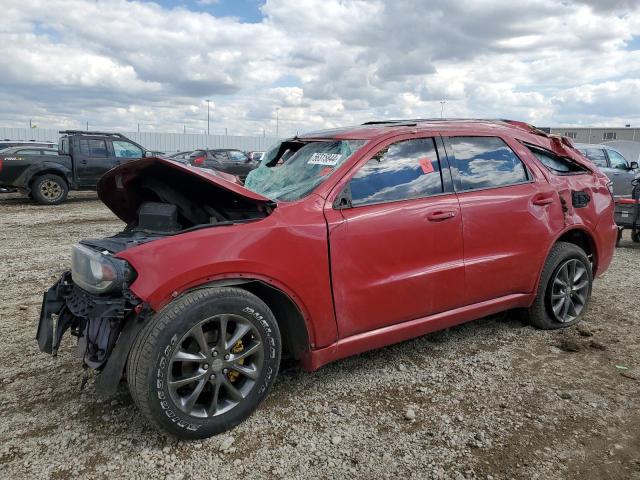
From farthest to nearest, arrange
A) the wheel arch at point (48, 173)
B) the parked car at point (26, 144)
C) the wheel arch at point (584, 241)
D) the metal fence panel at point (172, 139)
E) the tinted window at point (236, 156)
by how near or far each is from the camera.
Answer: the metal fence panel at point (172, 139), the tinted window at point (236, 156), the parked car at point (26, 144), the wheel arch at point (48, 173), the wheel arch at point (584, 241)

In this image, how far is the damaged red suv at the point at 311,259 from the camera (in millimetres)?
2559

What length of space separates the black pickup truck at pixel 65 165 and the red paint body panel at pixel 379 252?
11004 mm

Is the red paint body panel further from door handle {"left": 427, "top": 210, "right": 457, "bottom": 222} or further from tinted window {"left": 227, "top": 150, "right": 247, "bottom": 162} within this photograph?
tinted window {"left": 227, "top": 150, "right": 247, "bottom": 162}

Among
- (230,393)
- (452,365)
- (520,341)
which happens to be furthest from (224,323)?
(520,341)

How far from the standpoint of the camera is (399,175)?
3.36 m

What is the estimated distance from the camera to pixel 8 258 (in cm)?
689

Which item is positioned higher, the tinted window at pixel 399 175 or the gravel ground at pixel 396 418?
the tinted window at pixel 399 175

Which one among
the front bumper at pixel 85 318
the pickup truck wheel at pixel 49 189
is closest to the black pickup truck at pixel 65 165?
the pickup truck wheel at pixel 49 189

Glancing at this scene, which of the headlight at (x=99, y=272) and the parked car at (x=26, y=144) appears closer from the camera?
the headlight at (x=99, y=272)

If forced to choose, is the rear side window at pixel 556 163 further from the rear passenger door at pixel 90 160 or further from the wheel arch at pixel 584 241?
the rear passenger door at pixel 90 160

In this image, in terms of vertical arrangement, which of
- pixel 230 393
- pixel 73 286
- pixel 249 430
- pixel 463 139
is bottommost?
pixel 249 430

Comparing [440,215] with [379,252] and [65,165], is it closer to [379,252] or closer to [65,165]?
[379,252]

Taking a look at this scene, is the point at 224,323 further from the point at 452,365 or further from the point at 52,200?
the point at 52,200

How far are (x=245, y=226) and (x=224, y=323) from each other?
0.55 metres
